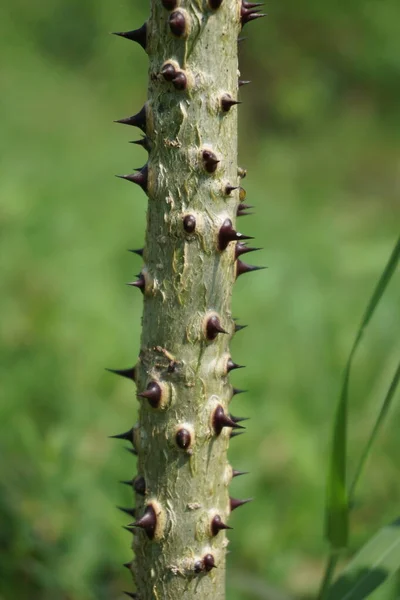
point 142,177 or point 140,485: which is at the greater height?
point 142,177

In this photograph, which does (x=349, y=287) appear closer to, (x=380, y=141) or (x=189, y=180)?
(x=189, y=180)

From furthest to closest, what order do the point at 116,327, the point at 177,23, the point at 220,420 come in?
the point at 116,327, the point at 220,420, the point at 177,23

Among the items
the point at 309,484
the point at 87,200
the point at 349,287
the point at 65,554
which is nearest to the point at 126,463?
the point at 65,554

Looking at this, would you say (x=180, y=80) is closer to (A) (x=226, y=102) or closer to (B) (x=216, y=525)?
(A) (x=226, y=102)

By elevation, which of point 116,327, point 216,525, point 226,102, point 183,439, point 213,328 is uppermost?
point 226,102

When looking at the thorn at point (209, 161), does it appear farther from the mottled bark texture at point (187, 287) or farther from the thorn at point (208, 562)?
the thorn at point (208, 562)

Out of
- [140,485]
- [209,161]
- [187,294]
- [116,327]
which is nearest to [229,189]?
[209,161]
